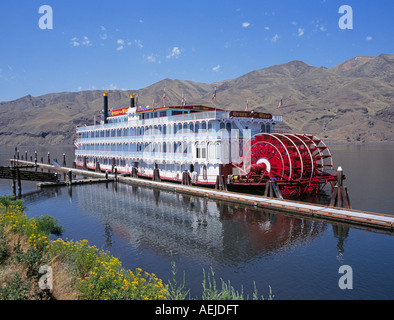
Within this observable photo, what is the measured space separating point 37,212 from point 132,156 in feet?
66.8

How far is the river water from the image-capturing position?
14.6 meters

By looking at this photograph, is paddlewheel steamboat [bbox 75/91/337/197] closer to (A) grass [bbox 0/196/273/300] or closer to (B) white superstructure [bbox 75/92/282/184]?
(B) white superstructure [bbox 75/92/282/184]

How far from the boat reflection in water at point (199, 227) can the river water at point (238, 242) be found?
0.06 metres

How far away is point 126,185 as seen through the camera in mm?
43250

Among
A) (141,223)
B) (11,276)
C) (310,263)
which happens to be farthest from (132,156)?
(11,276)

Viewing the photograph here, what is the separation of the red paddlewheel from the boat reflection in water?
7825 mm

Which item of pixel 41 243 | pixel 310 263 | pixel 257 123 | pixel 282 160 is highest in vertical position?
pixel 257 123

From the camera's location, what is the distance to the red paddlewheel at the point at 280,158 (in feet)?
113

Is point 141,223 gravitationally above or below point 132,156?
below

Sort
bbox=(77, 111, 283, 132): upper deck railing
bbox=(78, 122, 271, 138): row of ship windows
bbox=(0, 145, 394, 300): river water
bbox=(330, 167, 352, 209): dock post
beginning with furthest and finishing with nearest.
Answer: bbox=(78, 122, 271, 138): row of ship windows, bbox=(77, 111, 283, 132): upper deck railing, bbox=(330, 167, 352, 209): dock post, bbox=(0, 145, 394, 300): river water

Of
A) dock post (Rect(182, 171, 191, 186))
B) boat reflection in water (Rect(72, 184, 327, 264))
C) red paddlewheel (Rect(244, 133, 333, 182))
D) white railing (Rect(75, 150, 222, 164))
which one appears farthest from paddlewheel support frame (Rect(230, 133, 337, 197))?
boat reflection in water (Rect(72, 184, 327, 264))

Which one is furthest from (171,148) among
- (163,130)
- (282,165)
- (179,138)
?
(282,165)
